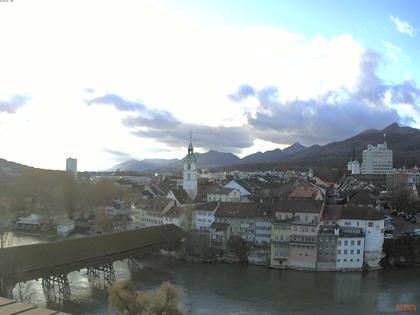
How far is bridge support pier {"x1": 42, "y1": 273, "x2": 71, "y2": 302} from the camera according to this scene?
76.6ft

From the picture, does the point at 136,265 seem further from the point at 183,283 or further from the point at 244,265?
the point at 244,265

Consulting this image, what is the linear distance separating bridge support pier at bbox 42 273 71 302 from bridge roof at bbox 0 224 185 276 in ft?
2.21

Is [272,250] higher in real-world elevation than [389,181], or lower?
lower

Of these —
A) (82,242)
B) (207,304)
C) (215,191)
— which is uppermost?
(215,191)

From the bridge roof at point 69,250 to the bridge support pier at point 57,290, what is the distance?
0.67 m

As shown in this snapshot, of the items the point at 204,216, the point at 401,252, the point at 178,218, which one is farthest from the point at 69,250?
the point at 401,252

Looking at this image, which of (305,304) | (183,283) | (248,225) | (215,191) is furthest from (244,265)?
(215,191)

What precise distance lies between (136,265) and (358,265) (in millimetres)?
14379

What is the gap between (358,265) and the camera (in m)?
31.3

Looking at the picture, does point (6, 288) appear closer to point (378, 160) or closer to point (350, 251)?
point (350, 251)

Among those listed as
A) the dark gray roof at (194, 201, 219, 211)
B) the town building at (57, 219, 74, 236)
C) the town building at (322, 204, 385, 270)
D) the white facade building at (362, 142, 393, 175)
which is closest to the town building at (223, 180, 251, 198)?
the dark gray roof at (194, 201, 219, 211)

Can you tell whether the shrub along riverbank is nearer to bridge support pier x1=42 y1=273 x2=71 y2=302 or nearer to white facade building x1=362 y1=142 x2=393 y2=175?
bridge support pier x1=42 y1=273 x2=71 y2=302

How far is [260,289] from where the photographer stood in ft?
84.6

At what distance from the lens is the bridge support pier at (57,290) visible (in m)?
23.3
